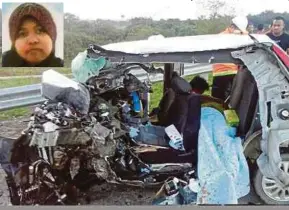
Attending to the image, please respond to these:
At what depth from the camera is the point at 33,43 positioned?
7.19 m

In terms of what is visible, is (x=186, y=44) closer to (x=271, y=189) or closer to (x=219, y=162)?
(x=219, y=162)

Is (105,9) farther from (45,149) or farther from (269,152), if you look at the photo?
(269,152)

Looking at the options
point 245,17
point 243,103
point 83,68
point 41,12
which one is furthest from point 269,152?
point 41,12

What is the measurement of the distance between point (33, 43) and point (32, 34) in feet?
0.23

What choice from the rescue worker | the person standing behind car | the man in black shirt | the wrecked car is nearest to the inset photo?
the wrecked car

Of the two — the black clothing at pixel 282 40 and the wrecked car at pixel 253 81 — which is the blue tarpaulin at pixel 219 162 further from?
the black clothing at pixel 282 40

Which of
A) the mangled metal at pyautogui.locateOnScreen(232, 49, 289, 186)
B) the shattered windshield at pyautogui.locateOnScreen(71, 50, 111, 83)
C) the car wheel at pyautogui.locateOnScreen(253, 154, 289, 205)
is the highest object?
the shattered windshield at pyautogui.locateOnScreen(71, 50, 111, 83)

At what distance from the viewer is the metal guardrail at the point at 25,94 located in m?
7.16

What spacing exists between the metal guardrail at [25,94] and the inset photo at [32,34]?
7.4 inches

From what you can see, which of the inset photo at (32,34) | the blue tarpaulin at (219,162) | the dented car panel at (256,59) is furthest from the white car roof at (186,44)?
the blue tarpaulin at (219,162)

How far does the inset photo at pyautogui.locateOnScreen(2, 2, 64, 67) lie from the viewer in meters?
7.13

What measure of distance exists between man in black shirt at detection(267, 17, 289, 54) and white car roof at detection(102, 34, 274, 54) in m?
0.05

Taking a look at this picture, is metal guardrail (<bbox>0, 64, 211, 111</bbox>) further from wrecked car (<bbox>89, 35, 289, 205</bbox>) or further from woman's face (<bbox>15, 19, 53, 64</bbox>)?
woman's face (<bbox>15, 19, 53, 64</bbox>)

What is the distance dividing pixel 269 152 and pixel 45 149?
1738mm
